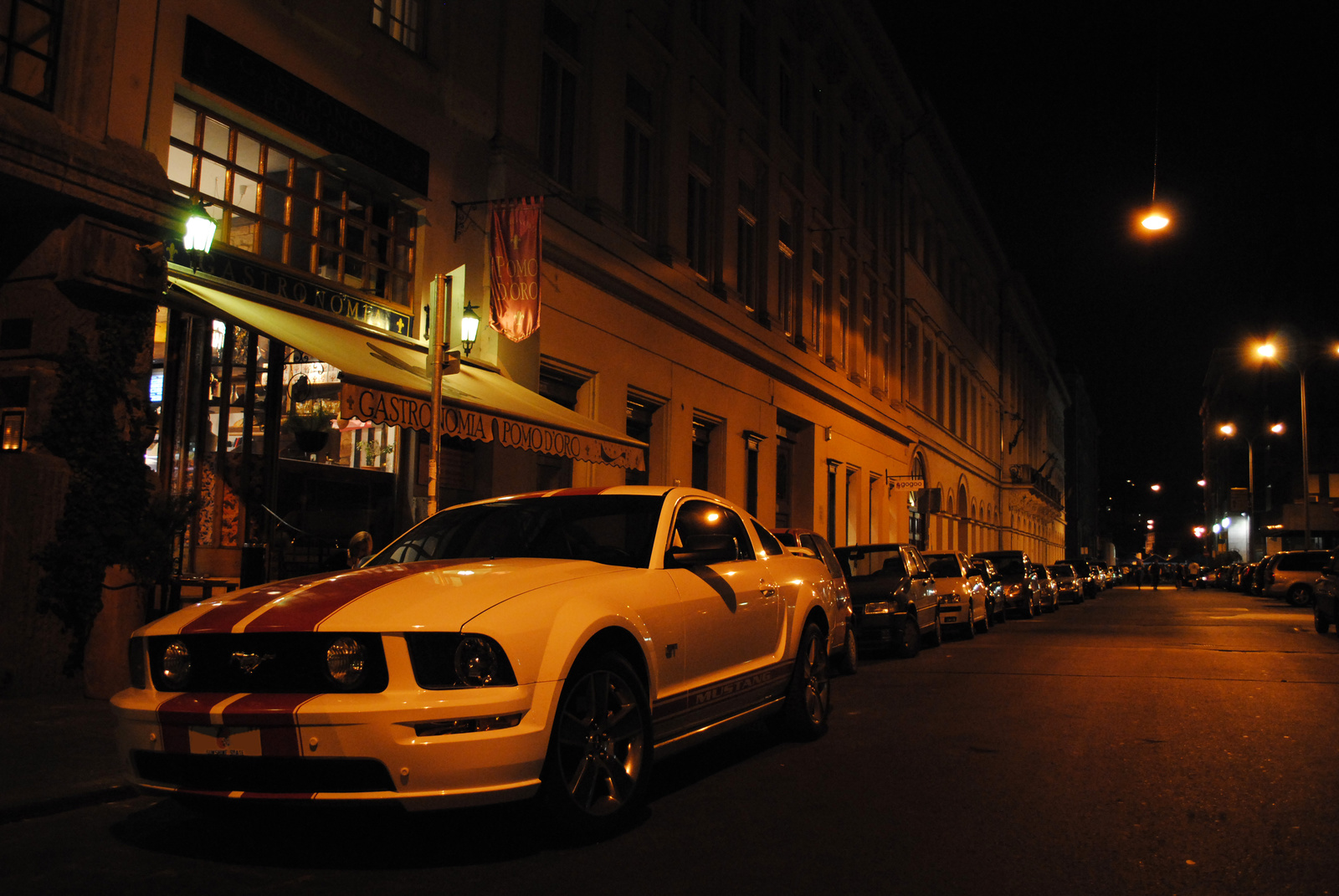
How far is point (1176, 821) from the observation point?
19.0 ft

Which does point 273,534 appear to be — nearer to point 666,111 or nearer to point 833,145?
point 666,111

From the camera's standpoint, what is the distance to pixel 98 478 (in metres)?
9.92

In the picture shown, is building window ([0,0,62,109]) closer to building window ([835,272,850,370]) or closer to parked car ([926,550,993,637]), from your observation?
parked car ([926,550,993,637])

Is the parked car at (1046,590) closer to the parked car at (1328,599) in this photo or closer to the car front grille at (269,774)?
the parked car at (1328,599)

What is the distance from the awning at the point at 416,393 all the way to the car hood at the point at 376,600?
532 centimetres

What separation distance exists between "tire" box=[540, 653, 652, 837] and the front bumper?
0.67 feet

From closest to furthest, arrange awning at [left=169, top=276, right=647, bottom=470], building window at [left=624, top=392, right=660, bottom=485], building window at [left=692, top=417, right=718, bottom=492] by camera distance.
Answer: awning at [left=169, top=276, right=647, bottom=470] < building window at [left=624, top=392, right=660, bottom=485] < building window at [left=692, top=417, right=718, bottom=492]

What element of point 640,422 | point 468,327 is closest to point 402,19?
point 468,327

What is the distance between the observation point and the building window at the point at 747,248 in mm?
26594

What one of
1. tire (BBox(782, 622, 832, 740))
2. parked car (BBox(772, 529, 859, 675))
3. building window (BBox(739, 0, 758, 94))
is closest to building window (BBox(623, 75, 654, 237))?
building window (BBox(739, 0, 758, 94))

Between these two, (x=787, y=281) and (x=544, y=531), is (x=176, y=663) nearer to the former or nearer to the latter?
(x=544, y=531)

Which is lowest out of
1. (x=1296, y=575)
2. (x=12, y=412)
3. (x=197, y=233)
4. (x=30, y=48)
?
(x=1296, y=575)

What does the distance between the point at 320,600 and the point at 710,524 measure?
3.02m

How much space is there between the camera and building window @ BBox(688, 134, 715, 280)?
23922mm
